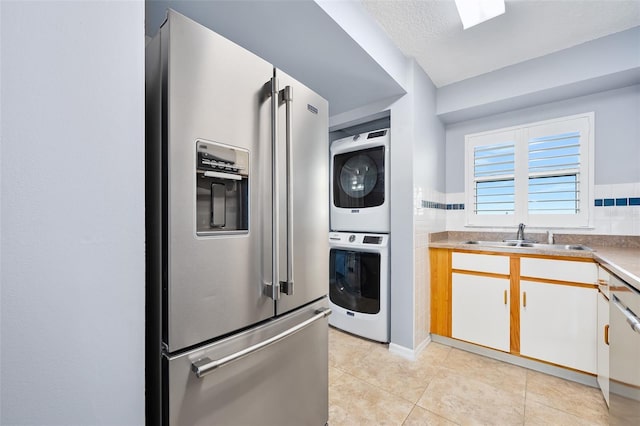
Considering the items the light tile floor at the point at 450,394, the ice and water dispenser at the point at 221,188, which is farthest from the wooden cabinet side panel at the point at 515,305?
the ice and water dispenser at the point at 221,188

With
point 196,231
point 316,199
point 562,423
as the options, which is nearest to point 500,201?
point 562,423

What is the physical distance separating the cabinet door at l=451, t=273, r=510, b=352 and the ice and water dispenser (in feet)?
6.96

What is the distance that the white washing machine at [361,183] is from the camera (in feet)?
8.13

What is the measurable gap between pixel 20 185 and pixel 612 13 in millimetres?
3060

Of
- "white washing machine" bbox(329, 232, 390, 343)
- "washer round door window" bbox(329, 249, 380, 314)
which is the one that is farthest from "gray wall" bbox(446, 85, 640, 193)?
"washer round door window" bbox(329, 249, 380, 314)

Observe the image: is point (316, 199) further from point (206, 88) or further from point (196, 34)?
point (196, 34)

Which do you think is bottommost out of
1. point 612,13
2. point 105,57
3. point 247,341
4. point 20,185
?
point 247,341

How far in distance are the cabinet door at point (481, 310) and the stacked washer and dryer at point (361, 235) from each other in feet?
1.99

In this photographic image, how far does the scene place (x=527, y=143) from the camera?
101 inches

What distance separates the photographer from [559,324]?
1.91 meters

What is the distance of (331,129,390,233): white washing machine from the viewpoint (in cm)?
248

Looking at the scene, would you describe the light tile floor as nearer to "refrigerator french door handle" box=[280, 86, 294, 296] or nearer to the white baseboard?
the white baseboard

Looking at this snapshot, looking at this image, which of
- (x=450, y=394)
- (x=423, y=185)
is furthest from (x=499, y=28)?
(x=450, y=394)

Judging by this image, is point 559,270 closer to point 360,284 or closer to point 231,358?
point 360,284
